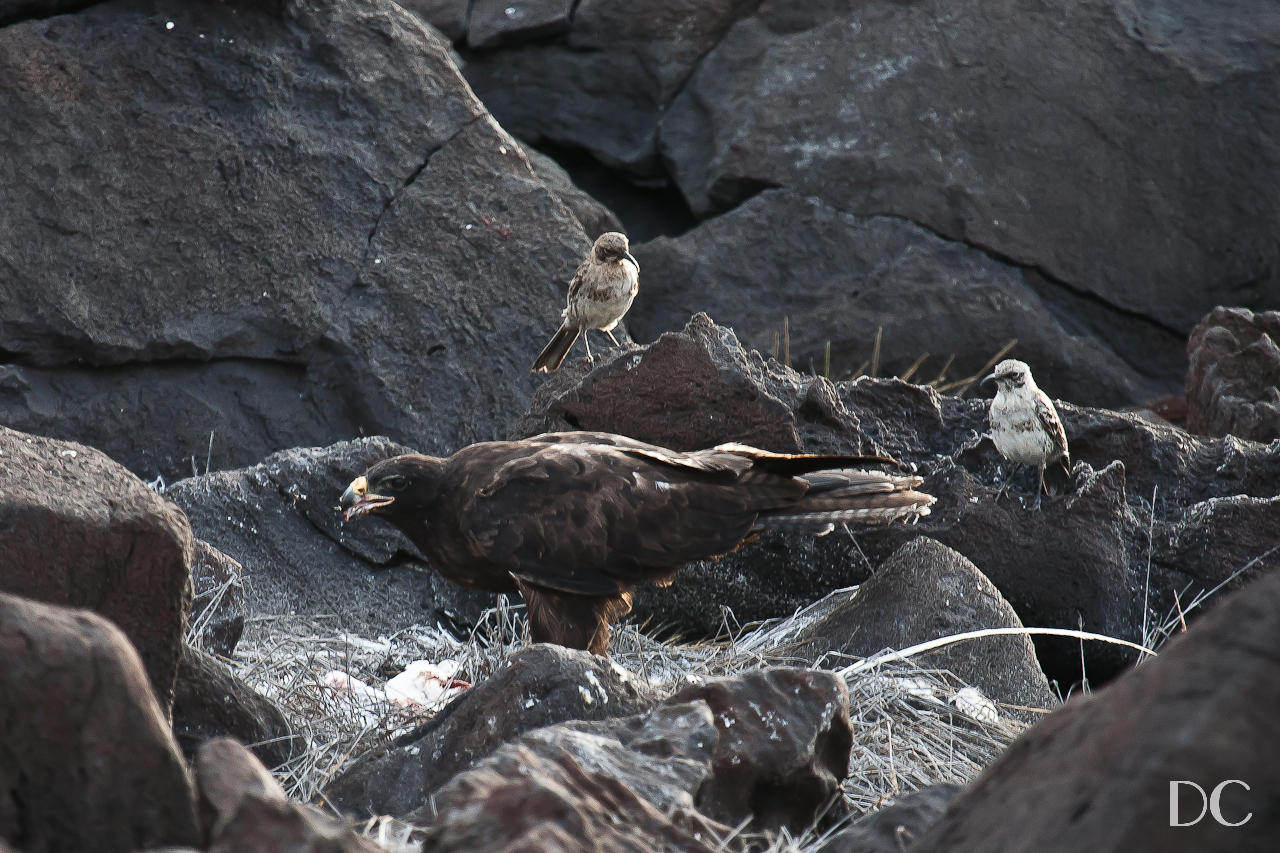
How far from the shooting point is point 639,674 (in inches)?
213

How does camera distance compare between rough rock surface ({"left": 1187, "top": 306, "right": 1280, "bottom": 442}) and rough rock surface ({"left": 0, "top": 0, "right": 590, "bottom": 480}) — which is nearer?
rough rock surface ({"left": 0, "top": 0, "right": 590, "bottom": 480})

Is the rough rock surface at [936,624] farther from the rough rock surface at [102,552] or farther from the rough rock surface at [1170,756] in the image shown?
the rough rock surface at [1170,756]

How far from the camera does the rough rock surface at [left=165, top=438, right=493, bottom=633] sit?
251 inches

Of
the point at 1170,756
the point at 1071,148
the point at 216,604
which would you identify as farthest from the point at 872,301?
the point at 1170,756

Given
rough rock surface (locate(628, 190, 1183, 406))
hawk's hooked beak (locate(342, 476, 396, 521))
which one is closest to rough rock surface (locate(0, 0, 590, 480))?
hawk's hooked beak (locate(342, 476, 396, 521))

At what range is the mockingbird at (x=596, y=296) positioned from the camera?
771 centimetres

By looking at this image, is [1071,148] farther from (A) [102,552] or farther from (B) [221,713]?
(A) [102,552]

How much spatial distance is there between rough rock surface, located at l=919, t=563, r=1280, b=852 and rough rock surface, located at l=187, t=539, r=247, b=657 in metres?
3.50

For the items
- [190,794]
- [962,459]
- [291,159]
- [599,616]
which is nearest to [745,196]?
[291,159]

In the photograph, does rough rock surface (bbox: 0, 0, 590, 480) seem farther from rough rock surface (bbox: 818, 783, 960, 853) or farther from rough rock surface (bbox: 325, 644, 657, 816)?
rough rock surface (bbox: 818, 783, 960, 853)

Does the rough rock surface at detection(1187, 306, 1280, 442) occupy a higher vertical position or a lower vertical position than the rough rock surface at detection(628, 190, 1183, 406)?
higher

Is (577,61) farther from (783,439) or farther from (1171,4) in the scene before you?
(783,439)

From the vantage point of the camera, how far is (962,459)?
21.3 ft

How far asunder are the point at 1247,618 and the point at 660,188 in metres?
11.7
